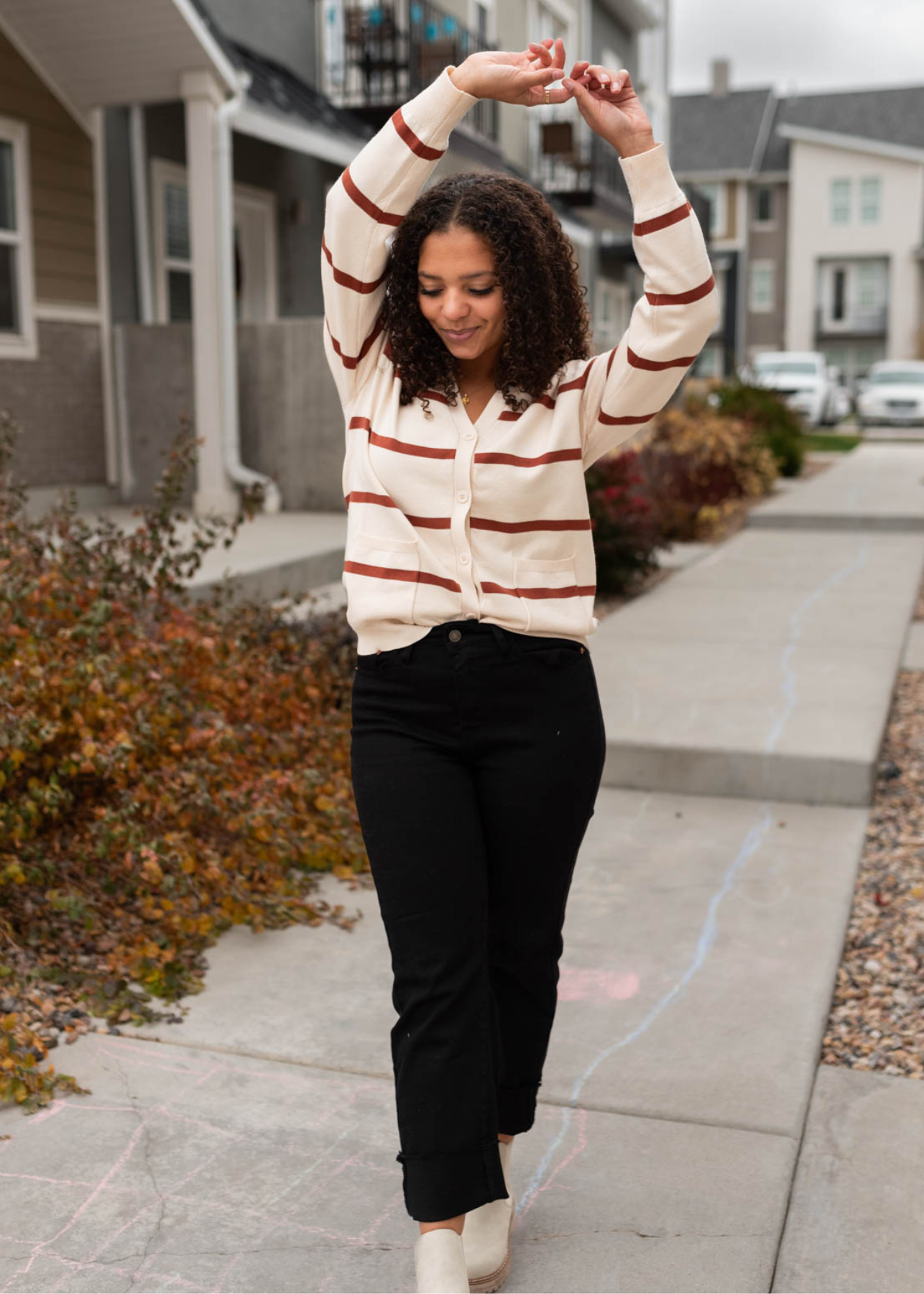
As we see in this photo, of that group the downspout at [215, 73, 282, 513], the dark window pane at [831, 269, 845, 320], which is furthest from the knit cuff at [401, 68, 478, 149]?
the dark window pane at [831, 269, 845, 320]

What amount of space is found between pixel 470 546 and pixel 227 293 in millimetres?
7810

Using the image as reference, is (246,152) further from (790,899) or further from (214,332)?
(790,899)

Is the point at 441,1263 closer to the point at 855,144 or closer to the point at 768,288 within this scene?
the point at 855,144

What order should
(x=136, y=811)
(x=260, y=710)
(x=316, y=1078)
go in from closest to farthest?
(x=316, y=1078) < (x=136, y=811) < (x=260, y=710)

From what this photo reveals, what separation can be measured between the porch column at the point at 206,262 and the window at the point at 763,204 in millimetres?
41997

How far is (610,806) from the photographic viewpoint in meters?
4.75

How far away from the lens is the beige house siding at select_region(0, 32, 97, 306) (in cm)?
903

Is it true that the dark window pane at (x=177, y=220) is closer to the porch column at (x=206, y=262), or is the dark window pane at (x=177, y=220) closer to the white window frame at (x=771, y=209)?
the porch column at (x=206, y=262)

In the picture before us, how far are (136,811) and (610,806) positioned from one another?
184cm

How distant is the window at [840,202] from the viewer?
46.5 meters

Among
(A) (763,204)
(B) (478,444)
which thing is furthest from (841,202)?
(B) (478,444)

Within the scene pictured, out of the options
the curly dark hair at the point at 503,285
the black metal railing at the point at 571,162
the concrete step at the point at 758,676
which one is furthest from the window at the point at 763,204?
the curly dark hair at the point at 503,285

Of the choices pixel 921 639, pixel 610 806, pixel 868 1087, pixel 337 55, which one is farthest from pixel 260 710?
pixel 337 55

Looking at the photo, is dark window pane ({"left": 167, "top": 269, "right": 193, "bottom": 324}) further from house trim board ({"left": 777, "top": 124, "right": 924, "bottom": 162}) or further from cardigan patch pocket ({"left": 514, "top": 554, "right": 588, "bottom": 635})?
house trim board ({"left": 777, "top": 124, "right": 924, "bottom": 162})
